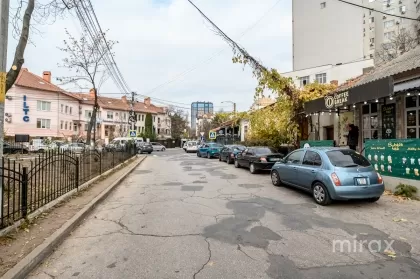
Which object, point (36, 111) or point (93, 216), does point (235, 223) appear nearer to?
point (93, 216)

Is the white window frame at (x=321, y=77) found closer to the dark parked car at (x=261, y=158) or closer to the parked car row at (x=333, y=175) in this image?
the dark parked car at (x=261, y=158)

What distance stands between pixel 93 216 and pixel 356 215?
20.2 feet

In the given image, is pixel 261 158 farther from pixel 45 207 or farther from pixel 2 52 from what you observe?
pixel 2 52

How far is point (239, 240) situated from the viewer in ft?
16.2

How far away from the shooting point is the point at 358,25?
34.8 m

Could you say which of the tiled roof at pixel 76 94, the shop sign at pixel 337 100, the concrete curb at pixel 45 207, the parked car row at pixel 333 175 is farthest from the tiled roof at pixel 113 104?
the parked car row at pixel 333 175

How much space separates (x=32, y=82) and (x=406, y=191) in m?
51.2

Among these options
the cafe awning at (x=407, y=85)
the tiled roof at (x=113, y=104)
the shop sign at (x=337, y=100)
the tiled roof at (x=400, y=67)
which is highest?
the tiled roof at (x=113, y=104)

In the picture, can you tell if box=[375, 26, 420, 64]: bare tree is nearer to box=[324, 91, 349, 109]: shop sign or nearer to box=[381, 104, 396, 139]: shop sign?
box=[381, 104, 396, 139]: shop sign

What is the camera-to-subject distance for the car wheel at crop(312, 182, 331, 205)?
A: 743 centimetres

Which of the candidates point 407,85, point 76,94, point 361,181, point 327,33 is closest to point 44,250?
point 361,181

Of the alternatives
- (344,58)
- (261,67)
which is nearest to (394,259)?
(261,67)

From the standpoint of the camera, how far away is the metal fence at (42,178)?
17.9ft

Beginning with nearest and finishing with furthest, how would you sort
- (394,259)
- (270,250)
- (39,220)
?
(394,259), (270,250), (39,220)
